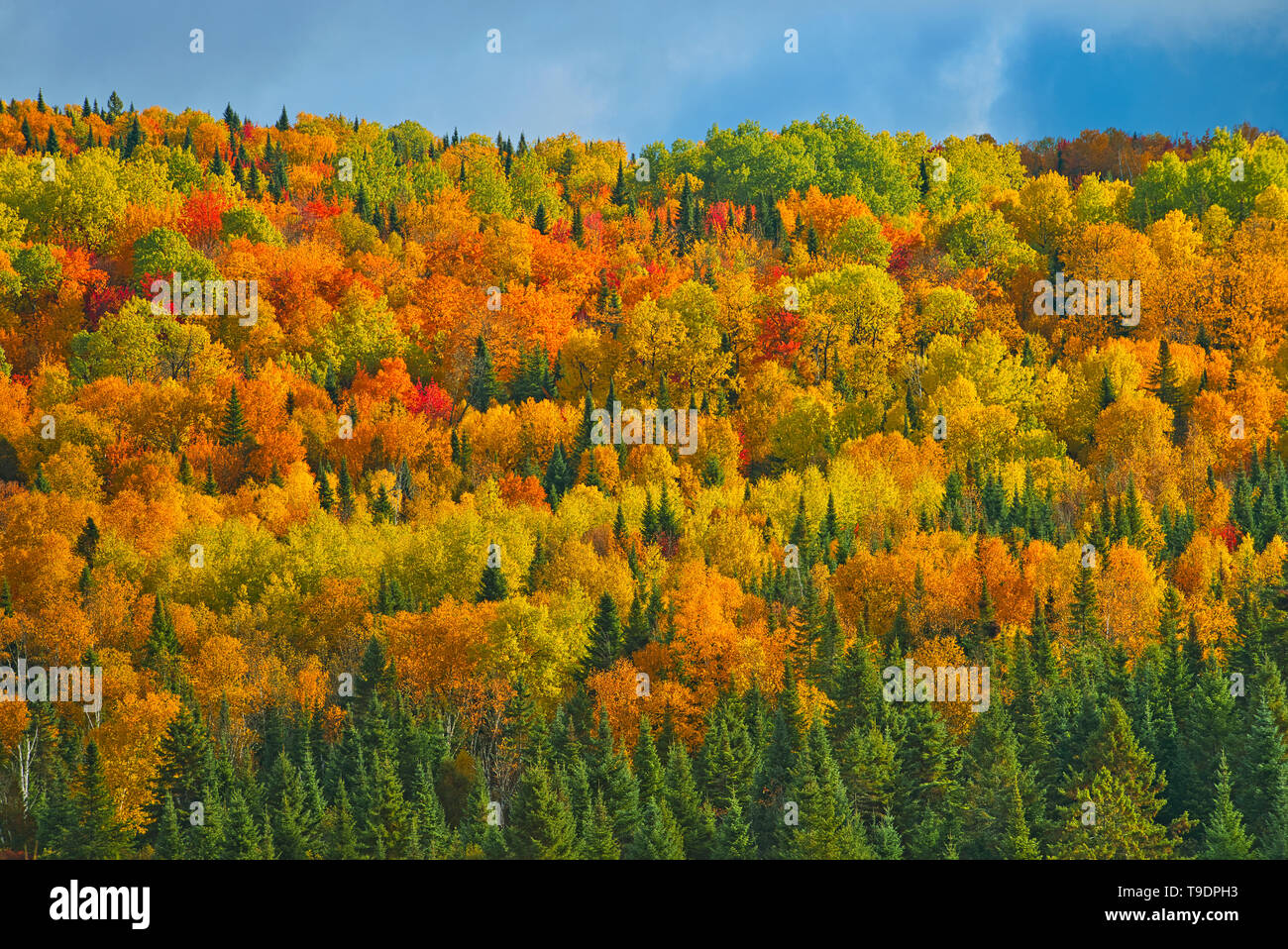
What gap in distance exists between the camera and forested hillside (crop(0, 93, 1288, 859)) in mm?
93312

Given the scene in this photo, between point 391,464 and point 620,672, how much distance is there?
160 feet

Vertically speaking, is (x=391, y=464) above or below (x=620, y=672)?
above

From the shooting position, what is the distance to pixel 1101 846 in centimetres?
8812

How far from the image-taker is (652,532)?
13638 centimetres

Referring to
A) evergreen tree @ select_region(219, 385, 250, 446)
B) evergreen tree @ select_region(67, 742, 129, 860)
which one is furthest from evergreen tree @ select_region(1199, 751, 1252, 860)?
evergreen tree @ select_region(219, 385, 250, 446)

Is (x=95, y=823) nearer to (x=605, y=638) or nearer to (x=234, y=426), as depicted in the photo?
(x=605, y=638)

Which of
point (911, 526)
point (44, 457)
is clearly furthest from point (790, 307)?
point (44, 457)

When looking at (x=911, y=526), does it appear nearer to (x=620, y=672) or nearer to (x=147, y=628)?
(x=620, y=672)

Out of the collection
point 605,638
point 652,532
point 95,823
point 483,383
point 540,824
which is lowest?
point 540,824

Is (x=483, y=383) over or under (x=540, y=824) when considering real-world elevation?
over

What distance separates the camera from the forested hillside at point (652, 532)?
306 feet

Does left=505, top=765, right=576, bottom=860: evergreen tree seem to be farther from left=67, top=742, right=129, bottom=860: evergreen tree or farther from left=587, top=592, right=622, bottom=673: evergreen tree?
left=67, top=742, right=129, bottom=860: evergreen tree

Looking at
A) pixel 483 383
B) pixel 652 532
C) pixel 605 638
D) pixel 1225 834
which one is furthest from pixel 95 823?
pixel 483 383

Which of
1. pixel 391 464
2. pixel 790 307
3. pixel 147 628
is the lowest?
pixel 147 628
